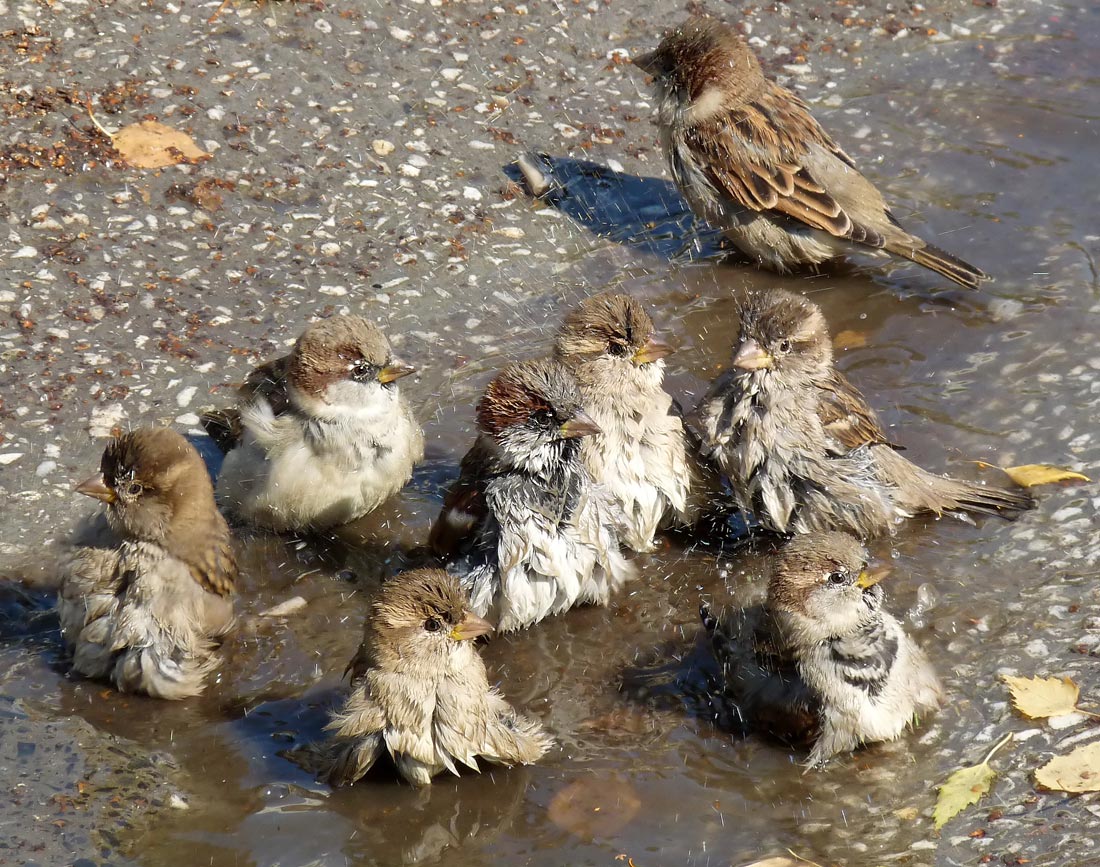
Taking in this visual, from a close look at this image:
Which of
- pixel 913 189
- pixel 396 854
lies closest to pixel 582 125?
pixel 913 189

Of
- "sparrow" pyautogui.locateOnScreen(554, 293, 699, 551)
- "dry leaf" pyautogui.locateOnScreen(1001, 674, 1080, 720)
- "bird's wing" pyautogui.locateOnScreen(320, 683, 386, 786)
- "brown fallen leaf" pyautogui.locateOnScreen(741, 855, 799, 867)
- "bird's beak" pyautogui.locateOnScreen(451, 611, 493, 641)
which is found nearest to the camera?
"brown fallen leaf" pyautogui.locateOnScreen(741, 855, 799, 867)

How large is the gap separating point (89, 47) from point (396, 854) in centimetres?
600

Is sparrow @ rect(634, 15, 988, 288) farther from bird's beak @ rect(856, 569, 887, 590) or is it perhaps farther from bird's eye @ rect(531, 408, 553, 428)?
bird's beak @ rect(856, 569, 887, 590)

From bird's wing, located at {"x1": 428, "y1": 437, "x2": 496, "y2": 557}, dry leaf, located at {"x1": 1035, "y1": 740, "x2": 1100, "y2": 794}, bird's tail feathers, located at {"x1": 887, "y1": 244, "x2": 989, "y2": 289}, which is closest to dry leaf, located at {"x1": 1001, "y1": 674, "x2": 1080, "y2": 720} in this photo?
dry leaf, located at {"x1": 1035, "y1": 740, "x2": 1100, "y2": 794}

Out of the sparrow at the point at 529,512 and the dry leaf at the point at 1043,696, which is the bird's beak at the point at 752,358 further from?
the dry leaf at the point at 1043,696

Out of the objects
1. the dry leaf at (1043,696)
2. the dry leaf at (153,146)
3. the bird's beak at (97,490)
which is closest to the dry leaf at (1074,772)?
the dry leaf at (1043,696)

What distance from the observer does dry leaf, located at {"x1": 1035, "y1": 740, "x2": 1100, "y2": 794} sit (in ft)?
14.9

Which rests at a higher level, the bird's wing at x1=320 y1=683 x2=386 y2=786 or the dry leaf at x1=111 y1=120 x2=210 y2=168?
A: the bird's wing at x1=320 y1=683 x2=386 y2=786

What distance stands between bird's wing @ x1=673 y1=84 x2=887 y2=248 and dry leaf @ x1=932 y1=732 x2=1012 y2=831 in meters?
3.90

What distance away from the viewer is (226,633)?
543 centimetres

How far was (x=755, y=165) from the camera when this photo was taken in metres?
8.02

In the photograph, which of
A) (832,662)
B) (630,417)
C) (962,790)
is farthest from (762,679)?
(630,417)

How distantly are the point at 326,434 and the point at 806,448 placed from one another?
7.01 ft

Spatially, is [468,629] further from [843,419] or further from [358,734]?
[843,419]
